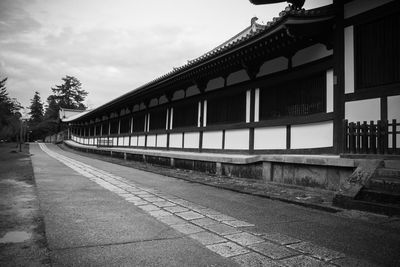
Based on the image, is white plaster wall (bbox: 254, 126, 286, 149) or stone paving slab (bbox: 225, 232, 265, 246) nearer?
stone paving slab (bbox: 225, 232, 265, 246)

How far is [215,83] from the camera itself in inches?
458

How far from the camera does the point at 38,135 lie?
216ft

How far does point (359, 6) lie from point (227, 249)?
658cm

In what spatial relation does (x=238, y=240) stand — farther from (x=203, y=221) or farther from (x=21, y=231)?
(x=21, y=231)

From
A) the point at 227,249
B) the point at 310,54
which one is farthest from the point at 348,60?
the point at 227,249

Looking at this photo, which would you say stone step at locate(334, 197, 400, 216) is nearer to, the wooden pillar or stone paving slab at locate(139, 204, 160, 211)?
the wooden pillar

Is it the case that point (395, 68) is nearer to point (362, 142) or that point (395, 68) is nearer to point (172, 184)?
point (362, 142)

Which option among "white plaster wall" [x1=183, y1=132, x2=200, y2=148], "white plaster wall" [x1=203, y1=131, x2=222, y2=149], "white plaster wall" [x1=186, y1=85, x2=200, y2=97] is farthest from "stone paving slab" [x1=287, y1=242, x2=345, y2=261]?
"white plaster wall" [x1=186, y1=85, x2=200, y2=97]

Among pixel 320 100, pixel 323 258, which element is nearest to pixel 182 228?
pixel 323 258

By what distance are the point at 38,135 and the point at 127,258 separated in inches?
2868

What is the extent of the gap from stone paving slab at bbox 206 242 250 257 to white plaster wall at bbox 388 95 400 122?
4.84 metres

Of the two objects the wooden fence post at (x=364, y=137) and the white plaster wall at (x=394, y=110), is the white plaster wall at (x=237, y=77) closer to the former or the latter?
the wooden fence post at (x=364, y=137)

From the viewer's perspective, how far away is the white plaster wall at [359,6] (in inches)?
254

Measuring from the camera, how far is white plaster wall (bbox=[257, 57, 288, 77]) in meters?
8.72
